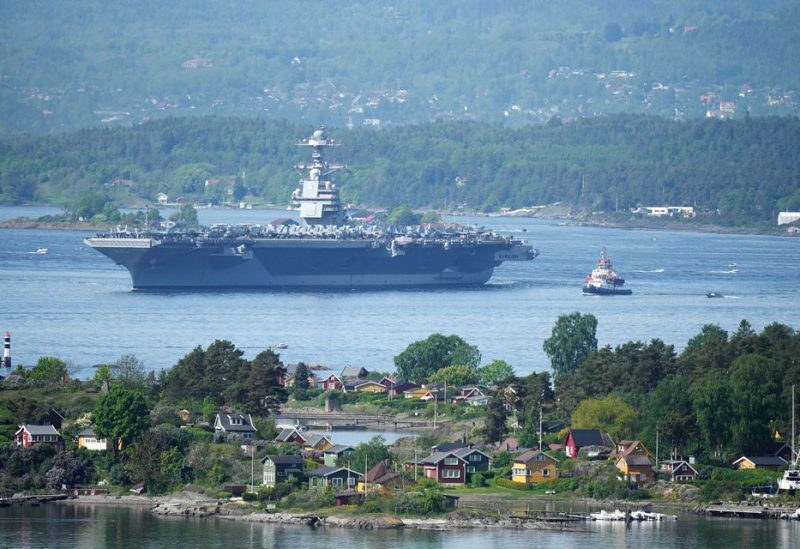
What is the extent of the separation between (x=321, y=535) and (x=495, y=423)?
1014 centimetres

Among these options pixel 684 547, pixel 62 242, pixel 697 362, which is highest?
pixel 62 242

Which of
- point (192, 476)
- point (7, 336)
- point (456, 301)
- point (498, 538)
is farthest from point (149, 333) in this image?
point (498, 538)

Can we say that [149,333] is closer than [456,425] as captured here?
No

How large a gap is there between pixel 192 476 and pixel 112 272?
6185 centimetres

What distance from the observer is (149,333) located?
69.4 m

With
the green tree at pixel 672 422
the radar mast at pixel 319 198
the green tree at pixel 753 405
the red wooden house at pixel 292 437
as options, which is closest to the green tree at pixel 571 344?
the green tree at pixel 753 405

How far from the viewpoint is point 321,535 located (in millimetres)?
37688

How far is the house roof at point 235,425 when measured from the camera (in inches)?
1794

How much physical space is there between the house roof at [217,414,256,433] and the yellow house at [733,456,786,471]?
10643 mm

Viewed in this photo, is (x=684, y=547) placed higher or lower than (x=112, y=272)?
lower

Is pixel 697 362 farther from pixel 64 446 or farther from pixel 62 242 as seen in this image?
pixel 62 242

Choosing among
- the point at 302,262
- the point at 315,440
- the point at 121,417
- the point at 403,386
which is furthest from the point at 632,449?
the point at 302,262

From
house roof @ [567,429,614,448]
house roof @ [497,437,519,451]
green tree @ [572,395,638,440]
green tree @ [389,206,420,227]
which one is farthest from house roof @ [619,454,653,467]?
green tree @ [389,206,420,227]

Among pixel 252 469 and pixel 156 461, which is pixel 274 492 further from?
pixel 156 461
